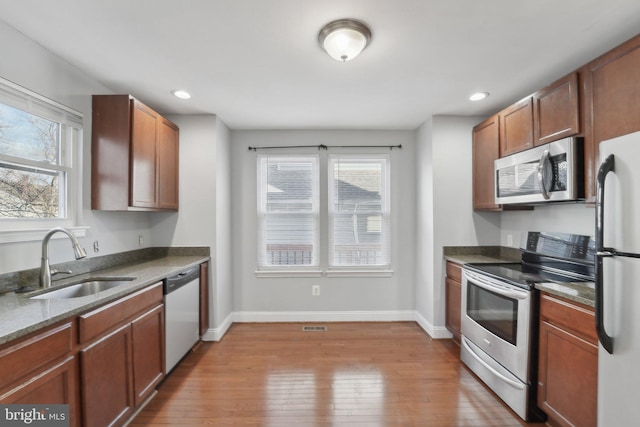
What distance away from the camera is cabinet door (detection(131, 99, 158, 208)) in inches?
93.4

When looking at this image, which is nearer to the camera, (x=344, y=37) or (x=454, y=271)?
(x=344, y=37)

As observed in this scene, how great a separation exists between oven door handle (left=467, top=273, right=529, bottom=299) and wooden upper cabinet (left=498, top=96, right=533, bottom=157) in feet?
3.87

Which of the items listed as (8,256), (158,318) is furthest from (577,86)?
(8,256)

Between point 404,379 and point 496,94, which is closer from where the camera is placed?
point 404,379

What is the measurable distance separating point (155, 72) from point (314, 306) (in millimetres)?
3003

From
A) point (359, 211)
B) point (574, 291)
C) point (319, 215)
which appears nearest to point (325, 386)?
point (574, 291)

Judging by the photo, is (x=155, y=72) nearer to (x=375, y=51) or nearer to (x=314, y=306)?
(x=375, y=51)

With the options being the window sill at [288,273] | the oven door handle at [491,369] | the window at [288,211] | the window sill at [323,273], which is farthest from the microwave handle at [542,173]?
the window sill at [288,273]

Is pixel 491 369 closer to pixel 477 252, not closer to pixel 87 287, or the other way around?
pixel 477 252

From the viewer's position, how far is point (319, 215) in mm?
3705

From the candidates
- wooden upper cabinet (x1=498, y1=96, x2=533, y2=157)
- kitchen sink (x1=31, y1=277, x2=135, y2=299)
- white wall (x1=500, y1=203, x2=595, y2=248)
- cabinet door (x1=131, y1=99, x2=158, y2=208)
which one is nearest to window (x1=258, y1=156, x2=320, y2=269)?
cabinet door (x1=131, y1=99, x2=158, y2=208)

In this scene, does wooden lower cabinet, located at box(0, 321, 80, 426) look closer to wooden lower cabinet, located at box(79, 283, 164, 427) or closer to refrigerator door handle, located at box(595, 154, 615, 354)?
wooden lower cabinet, located at box(79, 283, 164, 427)

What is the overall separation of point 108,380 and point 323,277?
2.43 meters

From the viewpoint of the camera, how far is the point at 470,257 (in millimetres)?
3100
